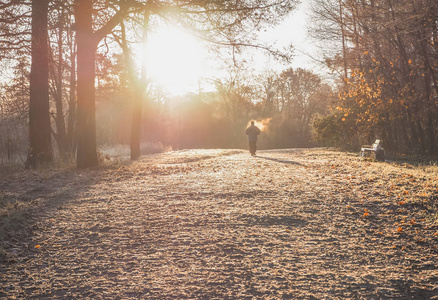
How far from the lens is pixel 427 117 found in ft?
57.2

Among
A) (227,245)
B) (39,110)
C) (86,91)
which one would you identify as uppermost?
(86,91)

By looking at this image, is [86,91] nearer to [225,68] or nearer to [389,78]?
[225,68]

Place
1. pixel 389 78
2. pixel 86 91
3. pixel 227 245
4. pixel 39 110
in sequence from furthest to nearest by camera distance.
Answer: pixel 389 78 → pixel 39 110 → pixel 86 91 → pixel 227 245

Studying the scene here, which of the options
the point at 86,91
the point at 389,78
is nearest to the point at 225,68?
the point at 86,91

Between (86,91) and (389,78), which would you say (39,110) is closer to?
(86,91)

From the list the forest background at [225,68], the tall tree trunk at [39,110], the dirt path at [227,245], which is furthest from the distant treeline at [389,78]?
the tall tree trunk at [39,110]

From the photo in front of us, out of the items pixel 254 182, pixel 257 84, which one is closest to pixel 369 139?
pixel 254 182

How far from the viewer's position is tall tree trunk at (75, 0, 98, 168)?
12.6 metres

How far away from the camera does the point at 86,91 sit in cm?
1280

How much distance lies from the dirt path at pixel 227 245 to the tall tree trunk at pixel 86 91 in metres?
4.02

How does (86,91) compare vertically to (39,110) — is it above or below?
above

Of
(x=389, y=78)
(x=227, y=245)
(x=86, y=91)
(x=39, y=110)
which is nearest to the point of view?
(x=227, y=245)

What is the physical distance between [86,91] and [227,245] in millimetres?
9490

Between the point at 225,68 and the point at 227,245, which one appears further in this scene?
the point at 225,68
